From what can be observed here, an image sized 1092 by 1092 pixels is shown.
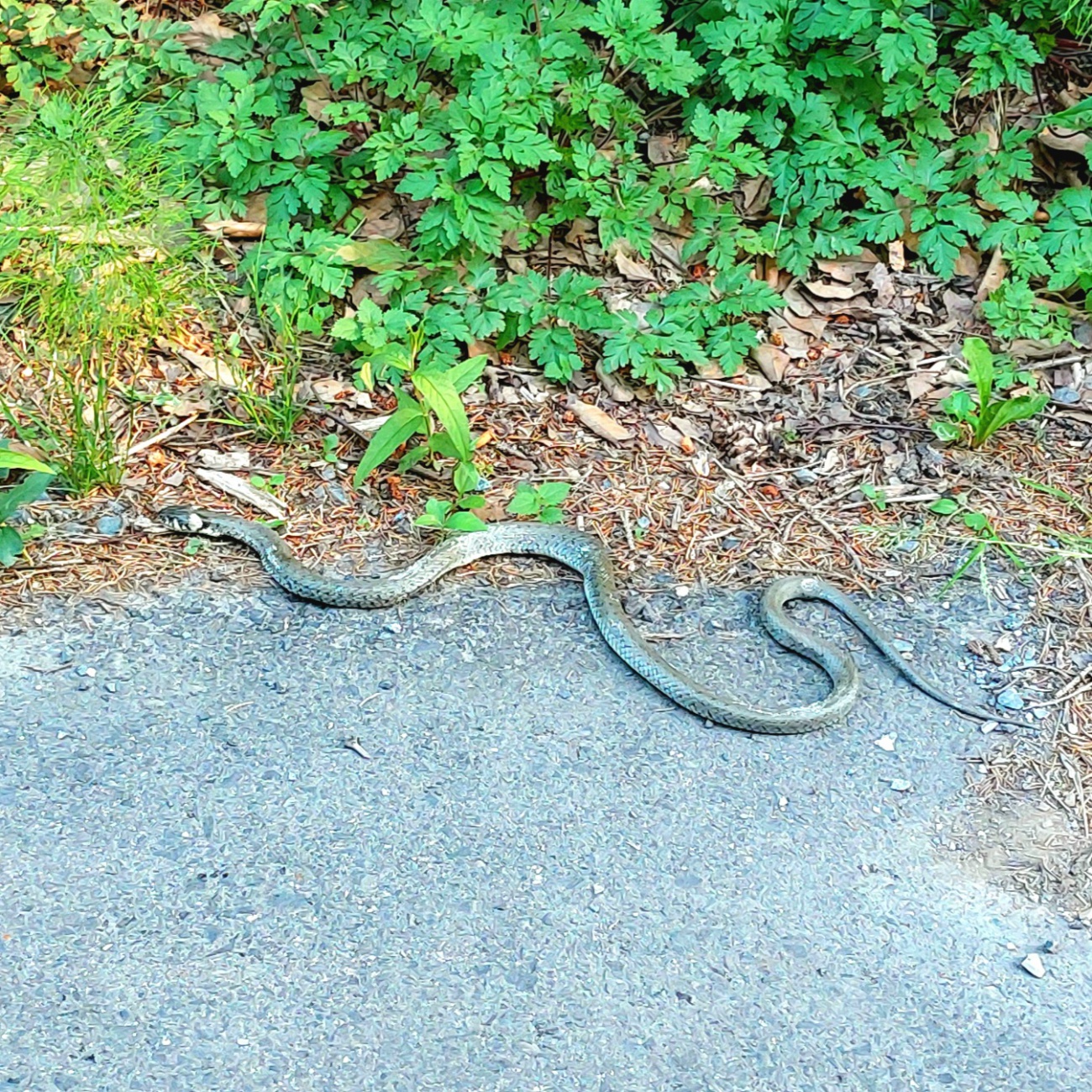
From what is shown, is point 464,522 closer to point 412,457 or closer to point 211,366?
point 412,457

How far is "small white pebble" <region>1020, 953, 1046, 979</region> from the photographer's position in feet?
10.5

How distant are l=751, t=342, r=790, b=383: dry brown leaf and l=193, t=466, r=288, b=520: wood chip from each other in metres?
2.25

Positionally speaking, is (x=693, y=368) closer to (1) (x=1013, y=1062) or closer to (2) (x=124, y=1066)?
(1) (x=1013, y=1062)

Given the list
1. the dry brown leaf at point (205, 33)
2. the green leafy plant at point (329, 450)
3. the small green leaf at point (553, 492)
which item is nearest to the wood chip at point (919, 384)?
the small green leaf at point (553, 492)

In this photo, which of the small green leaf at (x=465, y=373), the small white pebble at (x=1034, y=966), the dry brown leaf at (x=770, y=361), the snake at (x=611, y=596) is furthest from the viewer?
the dry brown leaf at (x=770, y=361)

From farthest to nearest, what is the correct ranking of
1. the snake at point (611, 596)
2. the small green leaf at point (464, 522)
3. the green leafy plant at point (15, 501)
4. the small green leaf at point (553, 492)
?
the small green leaf at point (553, 492) → the small green leaf at point (464, 522) → the green leafy plant at point (15, 501) → the snake at point (611, 596)

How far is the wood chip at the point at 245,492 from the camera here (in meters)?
4.69

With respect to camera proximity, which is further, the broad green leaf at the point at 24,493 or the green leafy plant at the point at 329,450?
the green leafy plant at the point at 329,450

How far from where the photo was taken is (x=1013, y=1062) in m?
3.00

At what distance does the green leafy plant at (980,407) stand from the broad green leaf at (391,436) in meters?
2.25

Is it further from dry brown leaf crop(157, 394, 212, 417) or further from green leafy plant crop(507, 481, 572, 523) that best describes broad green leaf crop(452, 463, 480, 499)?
dry brown leaf crop(157, 394, 212, 417)

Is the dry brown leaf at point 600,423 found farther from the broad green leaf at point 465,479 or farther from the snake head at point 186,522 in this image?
the snake head at point 186,522

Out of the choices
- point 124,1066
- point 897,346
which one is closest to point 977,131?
point 897,346

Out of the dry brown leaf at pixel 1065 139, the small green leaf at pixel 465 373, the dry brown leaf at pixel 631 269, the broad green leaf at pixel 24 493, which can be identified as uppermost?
the dry brown leaf at pixel 1065 139
